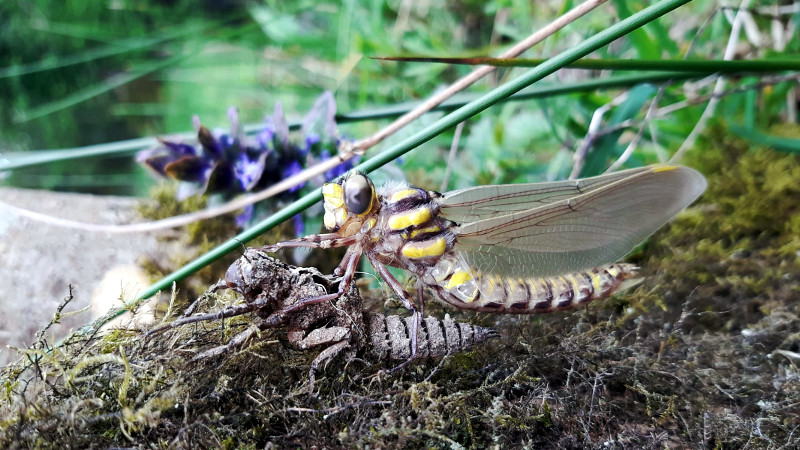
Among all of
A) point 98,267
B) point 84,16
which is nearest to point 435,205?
point 98,267

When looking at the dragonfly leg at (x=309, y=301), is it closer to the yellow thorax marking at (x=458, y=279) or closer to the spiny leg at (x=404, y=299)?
the spiny leg at (x=404, y=299)

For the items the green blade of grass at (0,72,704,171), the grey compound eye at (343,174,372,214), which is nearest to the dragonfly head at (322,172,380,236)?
the grey compound eye at (343,174,372,214)

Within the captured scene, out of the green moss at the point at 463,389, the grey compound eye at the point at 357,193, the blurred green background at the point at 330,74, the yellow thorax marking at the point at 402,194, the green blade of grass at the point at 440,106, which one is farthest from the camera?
the blurred green background at the point at 330,74

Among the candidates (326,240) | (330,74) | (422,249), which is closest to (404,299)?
(422,249)

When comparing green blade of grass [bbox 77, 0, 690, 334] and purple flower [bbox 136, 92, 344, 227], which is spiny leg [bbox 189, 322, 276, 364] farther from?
purple flower [bbox 136, 92, 344, 227]

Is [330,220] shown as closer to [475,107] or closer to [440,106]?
[475,107]

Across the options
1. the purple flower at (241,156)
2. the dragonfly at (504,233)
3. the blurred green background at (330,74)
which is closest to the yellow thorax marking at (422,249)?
the dragonfly at (504,233)
